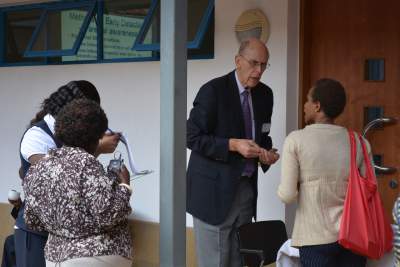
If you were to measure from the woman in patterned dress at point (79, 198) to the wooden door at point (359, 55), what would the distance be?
2.48 m

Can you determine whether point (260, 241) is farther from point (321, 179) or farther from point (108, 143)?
point (108, 143)

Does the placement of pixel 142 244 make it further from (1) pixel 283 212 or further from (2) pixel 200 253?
(2) pixel 200 253

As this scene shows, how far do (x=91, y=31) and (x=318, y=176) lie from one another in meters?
3.81

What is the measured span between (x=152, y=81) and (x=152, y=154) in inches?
24.7

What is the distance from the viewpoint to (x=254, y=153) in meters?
4.28

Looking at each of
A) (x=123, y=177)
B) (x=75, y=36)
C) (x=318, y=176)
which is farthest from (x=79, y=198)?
(x=75, y=36)

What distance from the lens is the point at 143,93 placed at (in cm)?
661

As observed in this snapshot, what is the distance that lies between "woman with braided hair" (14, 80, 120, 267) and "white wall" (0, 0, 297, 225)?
6.49 ft

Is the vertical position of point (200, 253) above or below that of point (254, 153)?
below

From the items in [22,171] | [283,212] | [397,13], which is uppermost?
[397,13]

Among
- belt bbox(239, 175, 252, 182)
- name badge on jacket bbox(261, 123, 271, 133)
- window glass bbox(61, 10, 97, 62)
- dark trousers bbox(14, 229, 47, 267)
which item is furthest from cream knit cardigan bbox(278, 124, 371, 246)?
window glass bbox(61, 10, 97, 62)

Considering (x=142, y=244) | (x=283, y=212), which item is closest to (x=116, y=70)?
(x=142, y=244)

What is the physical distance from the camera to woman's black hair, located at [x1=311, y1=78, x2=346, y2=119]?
386cm

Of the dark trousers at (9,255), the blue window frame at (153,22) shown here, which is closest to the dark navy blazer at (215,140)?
the dark trousers at (9,255)
